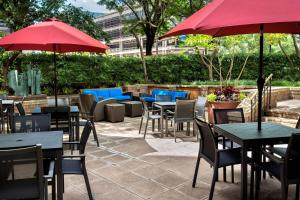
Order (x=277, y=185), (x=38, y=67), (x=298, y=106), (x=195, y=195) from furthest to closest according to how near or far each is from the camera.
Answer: (x=38, y=67)
(x=298, y=106)
(x=277, y=185)
(x=195, y=195)

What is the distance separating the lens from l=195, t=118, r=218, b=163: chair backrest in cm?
340

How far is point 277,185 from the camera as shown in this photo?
3963 mm

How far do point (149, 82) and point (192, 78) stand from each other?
2.19 meters

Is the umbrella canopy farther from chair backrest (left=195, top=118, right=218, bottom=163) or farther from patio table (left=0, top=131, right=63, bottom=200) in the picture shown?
chair backrest (left=195, top=118, right=218, bottom=163)

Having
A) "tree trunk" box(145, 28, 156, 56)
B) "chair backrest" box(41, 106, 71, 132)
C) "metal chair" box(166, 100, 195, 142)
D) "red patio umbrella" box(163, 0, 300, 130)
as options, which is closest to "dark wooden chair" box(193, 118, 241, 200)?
"red patio umbrella" box(163, 0, 300, 130)

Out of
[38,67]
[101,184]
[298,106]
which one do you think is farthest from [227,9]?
[38,67]

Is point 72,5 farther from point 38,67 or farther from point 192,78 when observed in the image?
point 192,78

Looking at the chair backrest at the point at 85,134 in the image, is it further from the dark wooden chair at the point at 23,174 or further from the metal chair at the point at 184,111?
the metal chair at the point at 184,111

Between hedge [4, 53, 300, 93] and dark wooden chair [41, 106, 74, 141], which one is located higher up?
hedge [4, 53, 300, 93]

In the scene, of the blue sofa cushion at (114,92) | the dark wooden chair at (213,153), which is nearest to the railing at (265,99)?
the dark wooden chair at (213,153)

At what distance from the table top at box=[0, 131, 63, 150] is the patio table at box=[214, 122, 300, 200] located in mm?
1810

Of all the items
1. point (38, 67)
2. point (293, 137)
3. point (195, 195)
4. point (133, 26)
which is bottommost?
point (195, 195)

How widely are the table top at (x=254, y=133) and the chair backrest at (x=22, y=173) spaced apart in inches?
77.6

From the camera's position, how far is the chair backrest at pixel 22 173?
7.80 feet
